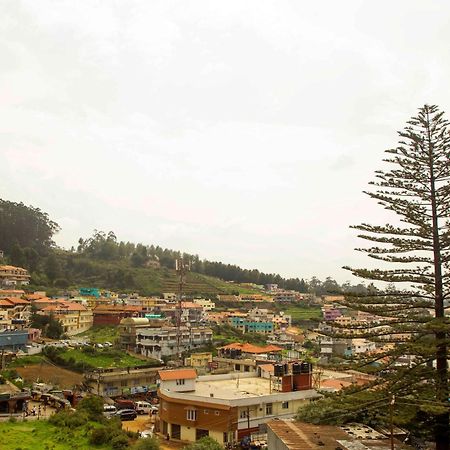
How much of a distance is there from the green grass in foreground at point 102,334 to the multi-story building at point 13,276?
15.0 meters

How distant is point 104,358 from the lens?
145 feet

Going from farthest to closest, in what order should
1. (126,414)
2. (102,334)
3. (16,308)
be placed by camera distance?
1. (102,334)
2. (16,308)
3. (126,414)

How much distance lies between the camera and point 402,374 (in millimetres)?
12250

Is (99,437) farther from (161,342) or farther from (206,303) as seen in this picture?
(206,303)

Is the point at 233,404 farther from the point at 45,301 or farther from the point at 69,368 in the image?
the point at 45,301

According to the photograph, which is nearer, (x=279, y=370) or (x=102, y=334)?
(x=279, y=370)

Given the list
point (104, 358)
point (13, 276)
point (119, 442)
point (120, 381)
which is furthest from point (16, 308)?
point (119, 442)

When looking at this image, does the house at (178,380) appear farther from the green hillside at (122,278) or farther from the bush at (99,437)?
the green hillside at (122,278)

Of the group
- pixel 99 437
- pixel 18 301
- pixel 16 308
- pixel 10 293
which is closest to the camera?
pixel 99 437

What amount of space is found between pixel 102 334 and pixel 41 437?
3773cm

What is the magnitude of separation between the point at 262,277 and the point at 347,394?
371 feet

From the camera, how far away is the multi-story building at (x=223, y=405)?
25.1m

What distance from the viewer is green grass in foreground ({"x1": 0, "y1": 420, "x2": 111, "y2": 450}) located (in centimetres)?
1900

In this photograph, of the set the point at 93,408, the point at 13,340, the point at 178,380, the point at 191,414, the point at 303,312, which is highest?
the point at 303,312
